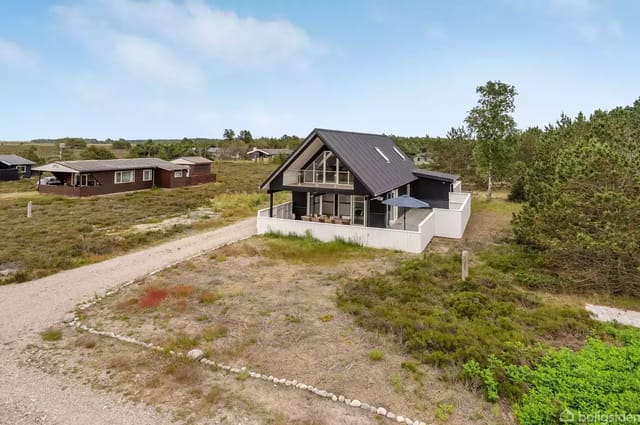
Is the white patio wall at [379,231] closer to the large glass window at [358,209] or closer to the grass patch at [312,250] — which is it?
the grass patch at [312,250]

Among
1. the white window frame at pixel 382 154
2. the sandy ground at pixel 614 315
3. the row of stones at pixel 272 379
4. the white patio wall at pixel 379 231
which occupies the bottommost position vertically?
the row of stones at pixel 272 379

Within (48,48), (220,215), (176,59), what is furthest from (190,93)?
(220,215)

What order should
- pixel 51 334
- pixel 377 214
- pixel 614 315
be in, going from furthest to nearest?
pixel 377 214
pixel 614 315
pixel 51 334

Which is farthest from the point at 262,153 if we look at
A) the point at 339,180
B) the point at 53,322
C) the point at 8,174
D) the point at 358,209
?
the point at 53,322

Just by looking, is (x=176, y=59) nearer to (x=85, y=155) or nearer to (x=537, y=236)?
(x=537, y=236)

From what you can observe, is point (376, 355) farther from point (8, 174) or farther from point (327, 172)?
point (8, 174)

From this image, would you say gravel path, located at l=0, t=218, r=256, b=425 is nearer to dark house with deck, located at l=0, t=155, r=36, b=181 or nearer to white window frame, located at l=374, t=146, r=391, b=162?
white window frame, located at l=374, t=146, r=391, b=162

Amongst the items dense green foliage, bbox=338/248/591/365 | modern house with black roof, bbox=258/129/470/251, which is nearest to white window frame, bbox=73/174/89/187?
modern house with black roof, bbox=258/129/470/251

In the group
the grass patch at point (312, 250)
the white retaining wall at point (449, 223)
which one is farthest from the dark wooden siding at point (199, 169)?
the white retaining wall at point (449, 223)
